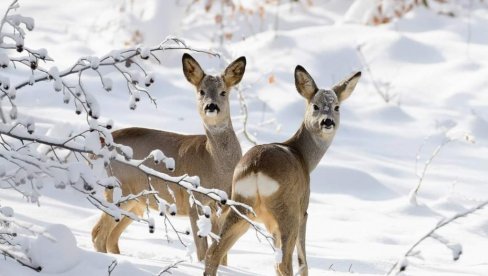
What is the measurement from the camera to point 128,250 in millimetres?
7641

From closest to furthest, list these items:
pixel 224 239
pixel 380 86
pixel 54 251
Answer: pixel 54 251 → pixel 224 239 → pixel 380 86

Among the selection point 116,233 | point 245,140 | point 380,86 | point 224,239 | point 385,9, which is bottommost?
point 380,86

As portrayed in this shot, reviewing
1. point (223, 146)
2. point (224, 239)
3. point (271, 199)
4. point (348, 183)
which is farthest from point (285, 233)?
point (348, 183)

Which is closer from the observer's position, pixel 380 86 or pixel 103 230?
pixel 103 230

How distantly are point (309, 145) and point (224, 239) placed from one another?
1.35 metres

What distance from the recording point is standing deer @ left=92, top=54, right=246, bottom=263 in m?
7.14

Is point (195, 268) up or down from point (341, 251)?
up

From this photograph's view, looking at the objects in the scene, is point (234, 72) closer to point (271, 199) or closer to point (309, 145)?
point (309, 145)

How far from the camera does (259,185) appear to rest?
227 inches

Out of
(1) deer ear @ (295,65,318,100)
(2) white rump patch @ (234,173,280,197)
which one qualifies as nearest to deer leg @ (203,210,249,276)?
(2) white rump patch @ (234,173,280,197)

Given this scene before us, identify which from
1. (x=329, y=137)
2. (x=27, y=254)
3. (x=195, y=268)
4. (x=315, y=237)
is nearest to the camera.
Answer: (x=27, y=254)

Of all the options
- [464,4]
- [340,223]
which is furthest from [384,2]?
[340,223]

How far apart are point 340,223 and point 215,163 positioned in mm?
2297

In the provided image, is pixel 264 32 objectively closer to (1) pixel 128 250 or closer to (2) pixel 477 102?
(2) pixel 477 102
